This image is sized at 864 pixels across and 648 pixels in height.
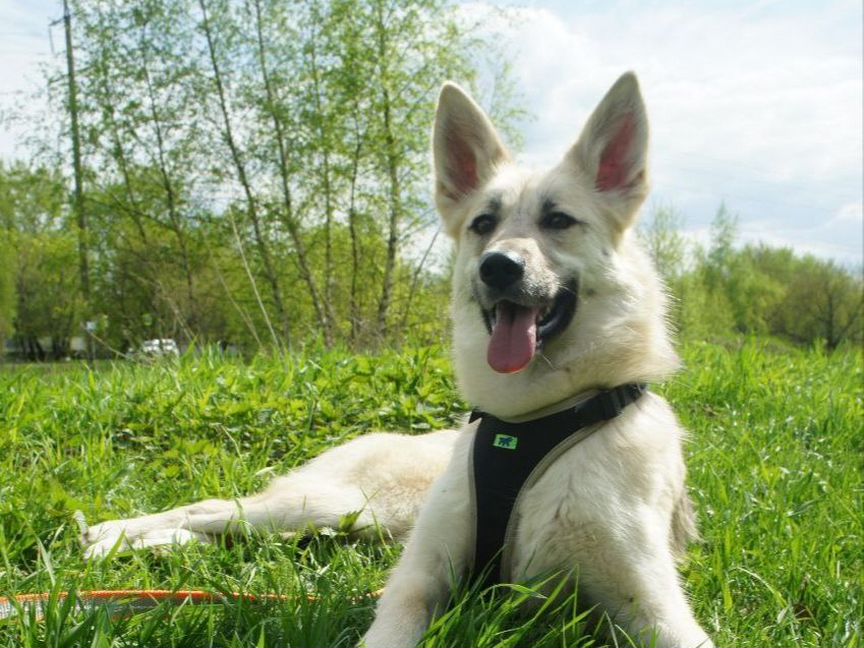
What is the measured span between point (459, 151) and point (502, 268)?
110 cm

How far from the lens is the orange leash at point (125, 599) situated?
1939 mm

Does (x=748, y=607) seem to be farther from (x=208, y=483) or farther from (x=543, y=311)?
(x=208, y=483)

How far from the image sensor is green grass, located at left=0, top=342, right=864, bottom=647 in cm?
211

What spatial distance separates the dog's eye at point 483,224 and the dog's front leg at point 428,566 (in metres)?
1.00

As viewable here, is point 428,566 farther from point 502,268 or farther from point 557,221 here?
point 557,221

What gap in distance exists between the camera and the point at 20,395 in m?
4.46

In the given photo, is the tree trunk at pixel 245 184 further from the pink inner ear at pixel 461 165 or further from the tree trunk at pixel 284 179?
the pink inner ear at pixel 461 165

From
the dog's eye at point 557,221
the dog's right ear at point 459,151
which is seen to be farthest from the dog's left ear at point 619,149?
the dog's right ear at point 459,151

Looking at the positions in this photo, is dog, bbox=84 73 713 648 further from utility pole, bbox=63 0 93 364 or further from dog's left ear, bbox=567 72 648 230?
utility pole, bbox=63 0 93 364

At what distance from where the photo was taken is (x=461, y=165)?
344 centimetres

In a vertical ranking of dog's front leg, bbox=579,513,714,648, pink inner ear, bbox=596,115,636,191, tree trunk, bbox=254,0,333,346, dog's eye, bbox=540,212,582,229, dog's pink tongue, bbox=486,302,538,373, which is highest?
tree trunk, bbox=254,0,333,346

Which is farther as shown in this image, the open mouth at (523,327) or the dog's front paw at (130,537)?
the dog's front paw at (130,537)

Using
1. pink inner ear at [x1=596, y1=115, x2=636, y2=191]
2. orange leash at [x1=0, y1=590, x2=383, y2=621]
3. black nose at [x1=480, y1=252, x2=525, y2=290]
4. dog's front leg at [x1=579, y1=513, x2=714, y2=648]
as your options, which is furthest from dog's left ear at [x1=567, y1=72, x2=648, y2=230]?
orange leash at [x1=0, y1=590, x2=383, y2=621]

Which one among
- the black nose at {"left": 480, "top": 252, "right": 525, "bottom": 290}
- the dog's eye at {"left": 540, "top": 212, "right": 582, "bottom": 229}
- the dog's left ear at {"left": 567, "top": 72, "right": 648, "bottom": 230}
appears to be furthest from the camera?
the dog's left ear at {"left": 567, "top": 72, "right": 648, "bottom": 230}
